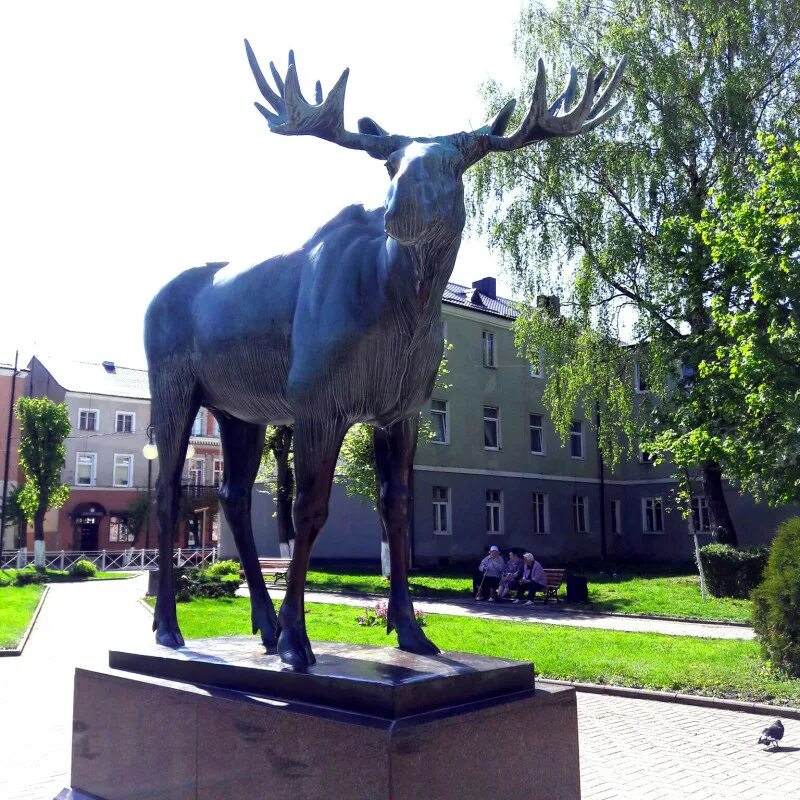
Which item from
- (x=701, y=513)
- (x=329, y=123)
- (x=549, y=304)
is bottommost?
(x=701, y=513)

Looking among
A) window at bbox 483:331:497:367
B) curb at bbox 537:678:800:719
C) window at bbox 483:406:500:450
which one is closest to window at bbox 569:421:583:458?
window at bbox 483:406:500:450

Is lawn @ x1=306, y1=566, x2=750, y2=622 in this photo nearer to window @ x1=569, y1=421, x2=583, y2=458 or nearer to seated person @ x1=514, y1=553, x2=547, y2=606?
seated person @ x1=514, y1=553, x2=547, y2=606

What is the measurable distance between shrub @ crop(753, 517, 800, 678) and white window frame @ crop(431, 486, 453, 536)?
71.0 feet

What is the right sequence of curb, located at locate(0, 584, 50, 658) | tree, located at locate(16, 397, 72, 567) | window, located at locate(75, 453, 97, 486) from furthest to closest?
window, located at locate(75, 453, 97, 486) < tree, located at locate(16, 397, 72, 567) < curb, located at locate(0, 584, 50, 658)

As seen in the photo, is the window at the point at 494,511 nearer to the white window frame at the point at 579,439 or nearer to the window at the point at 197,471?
the white window frame at the point at 579,439

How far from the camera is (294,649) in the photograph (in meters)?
4.22

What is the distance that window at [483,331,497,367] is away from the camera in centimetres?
3409

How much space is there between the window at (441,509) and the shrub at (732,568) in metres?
12.6

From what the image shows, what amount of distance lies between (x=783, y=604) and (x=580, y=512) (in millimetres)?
28378

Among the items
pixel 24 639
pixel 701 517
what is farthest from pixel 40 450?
pixel 701 517

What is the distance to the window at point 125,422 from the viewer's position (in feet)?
159

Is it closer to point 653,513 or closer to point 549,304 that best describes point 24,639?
point 549,304

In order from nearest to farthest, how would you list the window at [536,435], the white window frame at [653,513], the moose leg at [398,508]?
1. the moose leg at [398,508]
2. the window at [536,435]
3. the white window frame at [653,513]

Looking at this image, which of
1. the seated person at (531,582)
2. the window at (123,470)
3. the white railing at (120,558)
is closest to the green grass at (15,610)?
the seated person at (531,582)
